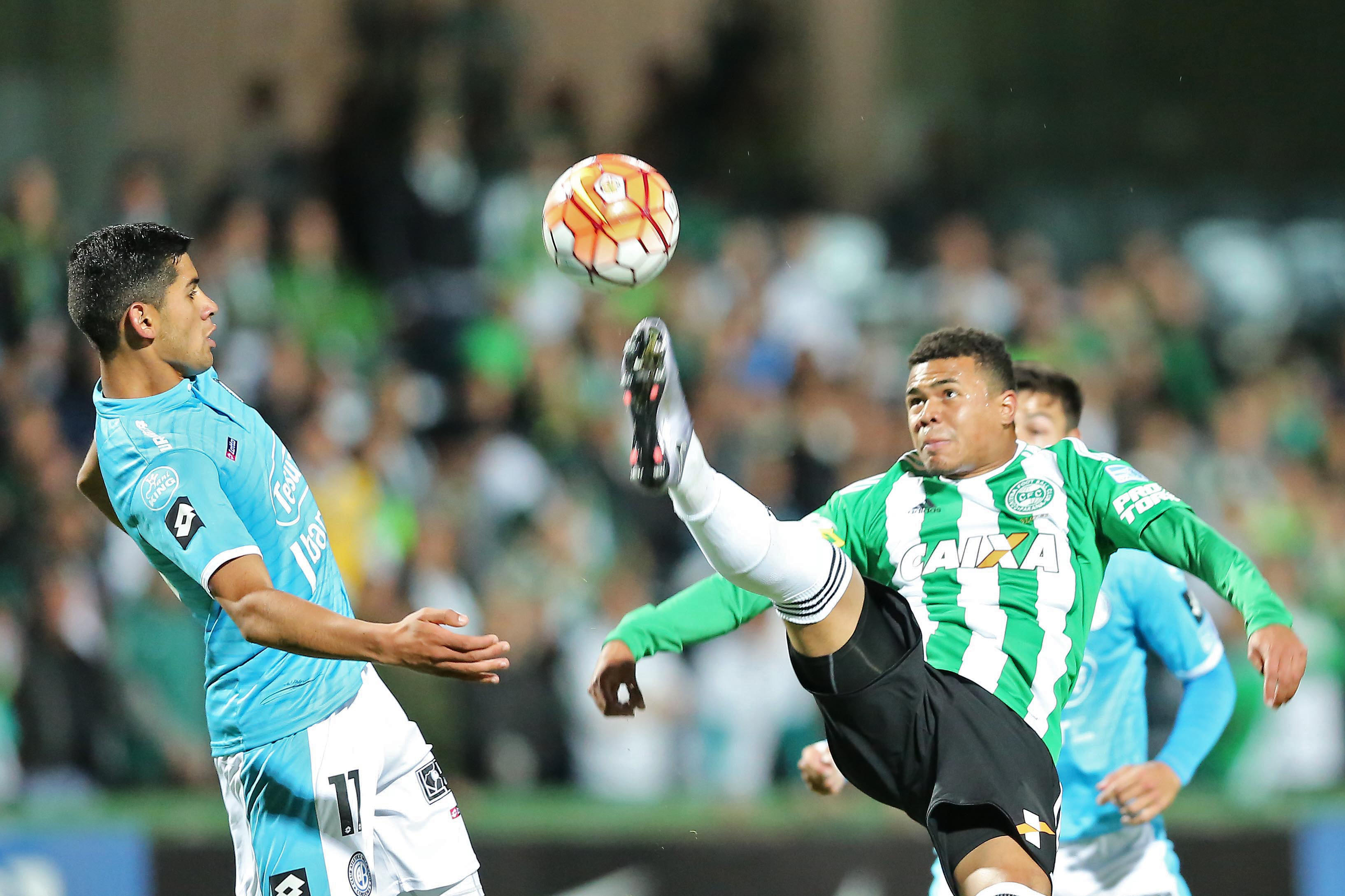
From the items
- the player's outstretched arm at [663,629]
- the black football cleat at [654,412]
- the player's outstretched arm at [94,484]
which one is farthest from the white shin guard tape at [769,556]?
the player's outstretched arm at [94,484]

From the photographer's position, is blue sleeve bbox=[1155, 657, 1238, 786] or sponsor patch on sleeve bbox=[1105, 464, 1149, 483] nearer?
sponsor patch on sleeve bbox=[1105, 464, 1149, 483]

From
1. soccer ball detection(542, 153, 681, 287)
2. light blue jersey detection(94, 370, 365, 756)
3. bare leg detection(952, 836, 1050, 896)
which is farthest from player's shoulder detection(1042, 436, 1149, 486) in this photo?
light blue jersey detection(94, 370, 365, 756)

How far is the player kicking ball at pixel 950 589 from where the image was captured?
3816mm

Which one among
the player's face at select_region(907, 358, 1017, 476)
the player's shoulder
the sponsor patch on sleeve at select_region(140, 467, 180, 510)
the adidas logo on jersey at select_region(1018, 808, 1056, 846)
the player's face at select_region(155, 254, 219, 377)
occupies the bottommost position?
the adidas logo on jersey at select_region(1018, 808, 1056, 846)

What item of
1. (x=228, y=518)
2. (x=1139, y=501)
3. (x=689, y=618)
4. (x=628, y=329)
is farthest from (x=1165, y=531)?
(x=628, y=329)

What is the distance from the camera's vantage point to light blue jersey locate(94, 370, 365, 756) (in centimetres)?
389

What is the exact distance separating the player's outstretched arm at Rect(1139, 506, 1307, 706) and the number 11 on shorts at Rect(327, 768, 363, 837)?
7.21 feet

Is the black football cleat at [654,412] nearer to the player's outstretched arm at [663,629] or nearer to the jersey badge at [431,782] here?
the player's outstretched arm at [663,629]

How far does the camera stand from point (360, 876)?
4105 millimetres

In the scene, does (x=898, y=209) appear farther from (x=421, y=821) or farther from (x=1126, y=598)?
(x=421, y=821)

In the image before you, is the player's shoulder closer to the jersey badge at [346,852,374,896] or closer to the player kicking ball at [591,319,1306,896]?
the player kicking ball at [591,319,1306,896]

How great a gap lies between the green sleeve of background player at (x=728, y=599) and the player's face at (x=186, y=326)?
51.9 inches

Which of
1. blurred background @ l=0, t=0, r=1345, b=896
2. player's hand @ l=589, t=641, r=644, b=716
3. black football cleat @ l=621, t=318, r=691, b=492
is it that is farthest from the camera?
blurred background @ l=0, t=0, r=1345, b=896

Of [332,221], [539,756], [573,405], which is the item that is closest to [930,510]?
[539,756]
